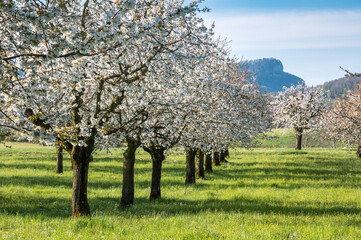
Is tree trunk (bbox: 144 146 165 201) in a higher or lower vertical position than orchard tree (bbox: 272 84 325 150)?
lower

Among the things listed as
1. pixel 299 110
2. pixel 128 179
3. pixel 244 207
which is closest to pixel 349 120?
pixel 244 207

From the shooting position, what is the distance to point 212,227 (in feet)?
35.2

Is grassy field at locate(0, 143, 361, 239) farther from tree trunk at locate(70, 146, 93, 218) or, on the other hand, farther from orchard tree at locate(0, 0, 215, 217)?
orchard tree at locate(0, 0, 215, 217)

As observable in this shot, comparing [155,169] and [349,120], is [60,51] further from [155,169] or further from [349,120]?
[349,120]

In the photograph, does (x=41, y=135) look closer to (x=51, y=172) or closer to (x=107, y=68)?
(x=107, y=68)

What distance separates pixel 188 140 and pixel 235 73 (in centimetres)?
2546

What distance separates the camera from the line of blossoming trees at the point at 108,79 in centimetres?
722

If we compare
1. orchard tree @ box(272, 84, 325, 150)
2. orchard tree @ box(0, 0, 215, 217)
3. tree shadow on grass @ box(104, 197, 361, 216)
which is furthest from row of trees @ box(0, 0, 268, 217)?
orchard tree @ box(272, 84, 325, 150)

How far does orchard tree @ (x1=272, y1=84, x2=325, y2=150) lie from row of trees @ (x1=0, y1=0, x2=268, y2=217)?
1806 inches

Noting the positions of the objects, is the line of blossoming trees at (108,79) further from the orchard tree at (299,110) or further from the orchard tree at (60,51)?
the orchard tree at (299,110)

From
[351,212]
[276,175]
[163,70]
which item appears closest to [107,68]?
[163,70]

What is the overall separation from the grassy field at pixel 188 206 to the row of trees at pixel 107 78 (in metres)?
2.02

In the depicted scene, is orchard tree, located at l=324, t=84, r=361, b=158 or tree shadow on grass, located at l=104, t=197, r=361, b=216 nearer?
tree shadow on grass, located at l=104, t=197, r=361, b=216

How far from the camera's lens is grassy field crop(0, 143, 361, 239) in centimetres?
1006
